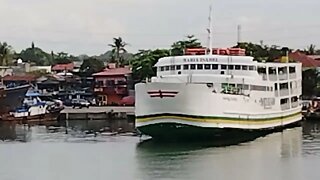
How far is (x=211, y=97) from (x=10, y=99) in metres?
27.3

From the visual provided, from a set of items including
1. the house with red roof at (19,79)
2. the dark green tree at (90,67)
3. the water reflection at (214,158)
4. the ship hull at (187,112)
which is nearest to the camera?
the water reflection at (214,158)

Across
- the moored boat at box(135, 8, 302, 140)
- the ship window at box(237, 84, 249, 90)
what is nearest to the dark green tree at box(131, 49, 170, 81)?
the moored boat at box(135, 8, 302, 140)

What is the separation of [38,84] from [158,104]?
4930cm

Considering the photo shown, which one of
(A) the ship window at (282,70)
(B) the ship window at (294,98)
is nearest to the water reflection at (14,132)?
(A) the ship window at (282,70)

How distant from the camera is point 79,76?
93.6 metres

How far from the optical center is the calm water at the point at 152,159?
1188 inches

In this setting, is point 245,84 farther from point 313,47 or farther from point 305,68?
point 313,47

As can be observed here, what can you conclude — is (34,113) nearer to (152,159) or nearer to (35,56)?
(152,159)

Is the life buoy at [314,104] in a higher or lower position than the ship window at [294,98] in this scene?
lower

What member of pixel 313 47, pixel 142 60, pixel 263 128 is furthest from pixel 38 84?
pixel 263 128

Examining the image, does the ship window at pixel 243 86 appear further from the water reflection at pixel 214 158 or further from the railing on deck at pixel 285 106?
the railing on deck at pixel 285 106

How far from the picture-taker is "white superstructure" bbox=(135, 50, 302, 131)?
129 feet

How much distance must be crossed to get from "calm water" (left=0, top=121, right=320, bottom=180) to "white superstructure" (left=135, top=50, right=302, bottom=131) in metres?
1.28

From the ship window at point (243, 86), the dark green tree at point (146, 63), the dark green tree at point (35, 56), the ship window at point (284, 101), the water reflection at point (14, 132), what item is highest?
the dark green tree at point (35, 56)
